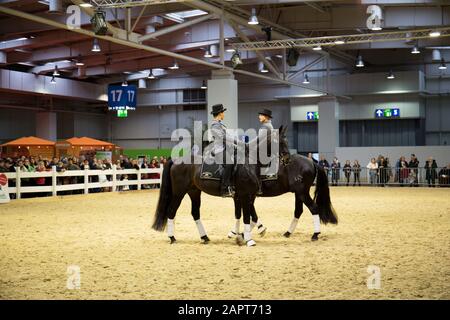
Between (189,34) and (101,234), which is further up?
(189,34)

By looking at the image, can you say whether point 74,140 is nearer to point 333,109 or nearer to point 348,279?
point 333,109

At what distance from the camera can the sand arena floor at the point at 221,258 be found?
19.1ft

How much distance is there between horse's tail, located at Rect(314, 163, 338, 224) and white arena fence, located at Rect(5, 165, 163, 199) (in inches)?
436

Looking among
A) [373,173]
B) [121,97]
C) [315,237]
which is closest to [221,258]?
[315,237]

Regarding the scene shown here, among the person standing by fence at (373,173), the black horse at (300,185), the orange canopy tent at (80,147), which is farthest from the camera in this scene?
the orange canopy tent at (80,147)

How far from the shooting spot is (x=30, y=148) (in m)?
26.6

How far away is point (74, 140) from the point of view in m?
27.7

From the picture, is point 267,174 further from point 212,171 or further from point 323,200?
point 323,200

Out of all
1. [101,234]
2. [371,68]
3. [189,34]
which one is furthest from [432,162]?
[101,234]

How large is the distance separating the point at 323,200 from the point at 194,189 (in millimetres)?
2265

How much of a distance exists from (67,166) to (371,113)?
64.3 ft

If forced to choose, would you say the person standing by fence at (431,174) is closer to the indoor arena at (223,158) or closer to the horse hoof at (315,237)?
the indoor arena at (223,158)

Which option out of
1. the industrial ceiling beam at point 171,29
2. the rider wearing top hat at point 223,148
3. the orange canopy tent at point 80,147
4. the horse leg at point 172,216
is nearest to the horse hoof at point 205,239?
the horse leg at point 172,216

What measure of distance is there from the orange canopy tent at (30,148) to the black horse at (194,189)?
717 inches
